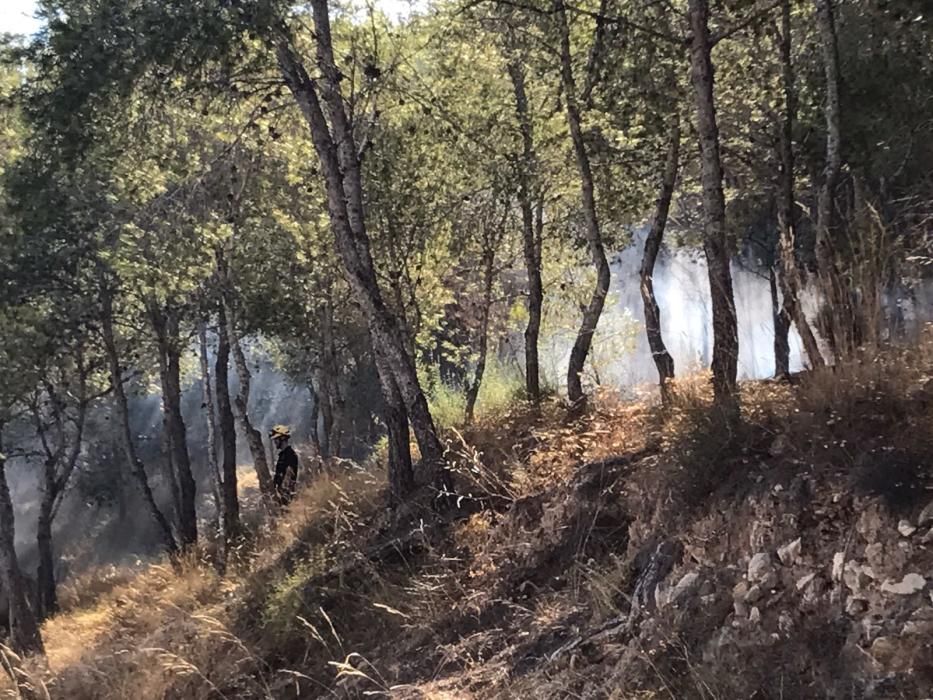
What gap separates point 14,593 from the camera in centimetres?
1148

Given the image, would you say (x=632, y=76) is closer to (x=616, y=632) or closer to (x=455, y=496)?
(x=455, y=496)

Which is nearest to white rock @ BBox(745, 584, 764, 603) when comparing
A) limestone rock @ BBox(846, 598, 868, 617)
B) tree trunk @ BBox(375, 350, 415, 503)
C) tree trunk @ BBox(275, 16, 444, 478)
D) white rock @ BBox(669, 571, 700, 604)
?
white rock @ BBox(669, 571, 700, 604)

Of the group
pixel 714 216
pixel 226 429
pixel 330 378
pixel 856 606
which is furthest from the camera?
pixel 330 378

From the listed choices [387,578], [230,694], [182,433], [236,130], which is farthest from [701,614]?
[182,433]

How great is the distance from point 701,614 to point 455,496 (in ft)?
12.7

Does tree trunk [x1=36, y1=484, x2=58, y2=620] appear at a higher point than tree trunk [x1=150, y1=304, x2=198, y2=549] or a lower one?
lower

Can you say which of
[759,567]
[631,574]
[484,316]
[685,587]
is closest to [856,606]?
[759,567]

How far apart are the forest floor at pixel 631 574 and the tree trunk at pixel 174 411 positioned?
22.3ft

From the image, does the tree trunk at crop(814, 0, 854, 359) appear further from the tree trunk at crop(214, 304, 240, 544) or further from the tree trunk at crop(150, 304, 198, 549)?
the tree trunk at crop(150, 304, 198, 549)

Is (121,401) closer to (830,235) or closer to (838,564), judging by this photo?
(830,235)

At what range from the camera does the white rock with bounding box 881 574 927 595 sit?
120 inches

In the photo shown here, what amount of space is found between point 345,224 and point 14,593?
763 centimetres

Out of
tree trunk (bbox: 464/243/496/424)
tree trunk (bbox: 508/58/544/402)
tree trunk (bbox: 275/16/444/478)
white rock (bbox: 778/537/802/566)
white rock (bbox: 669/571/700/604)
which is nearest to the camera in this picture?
white rock (bbox: 778/537/802/566)

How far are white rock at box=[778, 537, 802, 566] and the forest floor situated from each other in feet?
0.04
